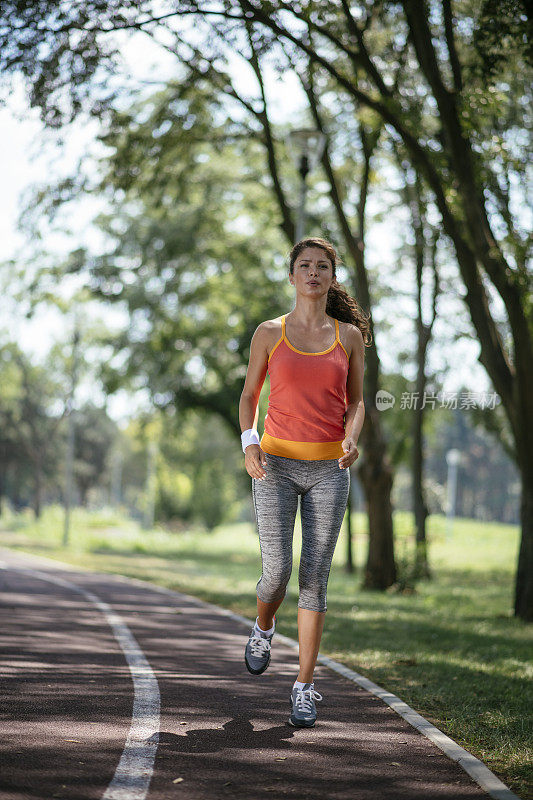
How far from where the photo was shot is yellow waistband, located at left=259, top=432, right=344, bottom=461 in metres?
4.98

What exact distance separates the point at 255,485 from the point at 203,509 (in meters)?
38.5

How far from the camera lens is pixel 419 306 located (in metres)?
21.8

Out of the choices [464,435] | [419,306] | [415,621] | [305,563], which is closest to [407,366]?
[419,306]

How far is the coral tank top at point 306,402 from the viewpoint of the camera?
16.3ft

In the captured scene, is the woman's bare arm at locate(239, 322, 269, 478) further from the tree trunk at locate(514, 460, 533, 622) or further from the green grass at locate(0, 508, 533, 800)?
the tree trunk at locate(514, 460, 533, 622)

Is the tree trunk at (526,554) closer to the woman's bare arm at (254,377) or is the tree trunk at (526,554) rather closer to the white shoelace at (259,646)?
the white shoelace at (259,646)

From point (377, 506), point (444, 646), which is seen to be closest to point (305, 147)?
point (377, 506)

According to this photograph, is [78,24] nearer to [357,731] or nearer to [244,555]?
[357,731]

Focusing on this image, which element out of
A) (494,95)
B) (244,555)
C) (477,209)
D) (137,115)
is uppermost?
(137,115)

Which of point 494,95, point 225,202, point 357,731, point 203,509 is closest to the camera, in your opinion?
point 357,731

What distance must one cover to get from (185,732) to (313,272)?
2.44 meters

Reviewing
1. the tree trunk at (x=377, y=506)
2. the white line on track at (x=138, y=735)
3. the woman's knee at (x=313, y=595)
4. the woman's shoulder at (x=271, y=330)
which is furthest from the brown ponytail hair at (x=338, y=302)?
the tree trunk at (x=377, y=506)

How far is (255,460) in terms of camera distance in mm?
4922

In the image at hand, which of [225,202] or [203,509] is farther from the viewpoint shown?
[203,509]
